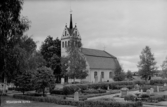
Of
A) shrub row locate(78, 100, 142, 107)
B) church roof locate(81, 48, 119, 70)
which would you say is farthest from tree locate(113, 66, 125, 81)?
shrub row locate(78, 100, 142, 107)

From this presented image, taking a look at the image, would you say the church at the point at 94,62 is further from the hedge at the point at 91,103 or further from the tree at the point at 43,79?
the hedge at the point at 91,103

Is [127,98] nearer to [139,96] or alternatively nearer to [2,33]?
[139,96]

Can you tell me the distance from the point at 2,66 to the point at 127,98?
13808 millimetres

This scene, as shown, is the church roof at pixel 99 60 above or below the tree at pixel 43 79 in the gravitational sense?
above

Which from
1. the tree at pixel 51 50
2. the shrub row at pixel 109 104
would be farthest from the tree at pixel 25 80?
the tree at pixel 51 50

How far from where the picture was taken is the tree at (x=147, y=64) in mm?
59028

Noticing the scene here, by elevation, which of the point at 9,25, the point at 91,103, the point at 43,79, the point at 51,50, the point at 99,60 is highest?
the point at 51,50

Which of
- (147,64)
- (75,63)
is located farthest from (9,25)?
(147,64)

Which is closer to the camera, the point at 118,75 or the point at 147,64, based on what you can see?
the point at 118,75

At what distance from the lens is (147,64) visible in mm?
59688

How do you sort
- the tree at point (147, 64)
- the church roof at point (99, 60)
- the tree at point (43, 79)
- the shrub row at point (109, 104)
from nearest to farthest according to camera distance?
the shrub row at point (109, 104)
the tree at point (43, 79)
the church roof at point (99, 60)
the tree at point (147, 64)

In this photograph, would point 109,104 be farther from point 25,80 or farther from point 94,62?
point 94,62

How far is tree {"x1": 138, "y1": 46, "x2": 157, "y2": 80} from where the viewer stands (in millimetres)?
59028

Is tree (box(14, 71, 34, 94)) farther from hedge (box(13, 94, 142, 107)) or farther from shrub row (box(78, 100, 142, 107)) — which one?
shrub row (box(78, 100, 142, 107))
